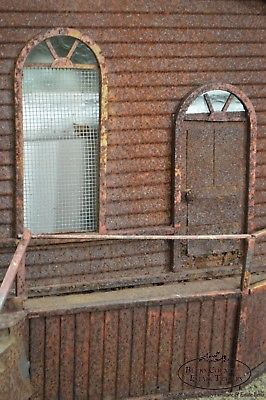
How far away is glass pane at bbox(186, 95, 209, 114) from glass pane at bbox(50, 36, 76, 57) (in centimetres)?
128

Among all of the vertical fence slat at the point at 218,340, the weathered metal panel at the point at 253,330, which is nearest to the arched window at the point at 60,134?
the vertical fence slat at the point at 218,340

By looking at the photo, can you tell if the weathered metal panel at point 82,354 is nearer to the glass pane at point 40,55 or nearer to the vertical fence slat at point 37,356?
the vertical fence slat at point 37,356

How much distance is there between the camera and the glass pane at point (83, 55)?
5.28 m

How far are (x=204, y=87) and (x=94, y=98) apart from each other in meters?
1.06

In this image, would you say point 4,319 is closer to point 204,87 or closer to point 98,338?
point 98,338

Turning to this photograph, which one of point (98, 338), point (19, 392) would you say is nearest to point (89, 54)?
point (98, 338)

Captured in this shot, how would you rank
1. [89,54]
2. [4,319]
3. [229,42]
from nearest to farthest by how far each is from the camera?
1. [4,319]
2. [89,54]
3. [229,42]

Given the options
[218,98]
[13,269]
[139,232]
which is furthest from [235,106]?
[13,269]

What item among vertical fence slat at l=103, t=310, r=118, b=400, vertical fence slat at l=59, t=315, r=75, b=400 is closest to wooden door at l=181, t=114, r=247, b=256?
vertical fence slat at l=103, t=310, r=118, b=400

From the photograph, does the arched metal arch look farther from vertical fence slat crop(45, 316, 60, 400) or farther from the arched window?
vertical fence slat crop(45, 316, 60, 400)

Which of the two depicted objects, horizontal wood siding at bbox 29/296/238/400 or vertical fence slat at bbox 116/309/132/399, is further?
vertical fence slat at bbox 116/309/132/399

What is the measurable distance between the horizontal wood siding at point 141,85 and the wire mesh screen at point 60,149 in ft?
0.50

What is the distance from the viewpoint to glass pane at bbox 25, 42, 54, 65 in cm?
516

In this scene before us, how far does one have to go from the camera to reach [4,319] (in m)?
4.79
